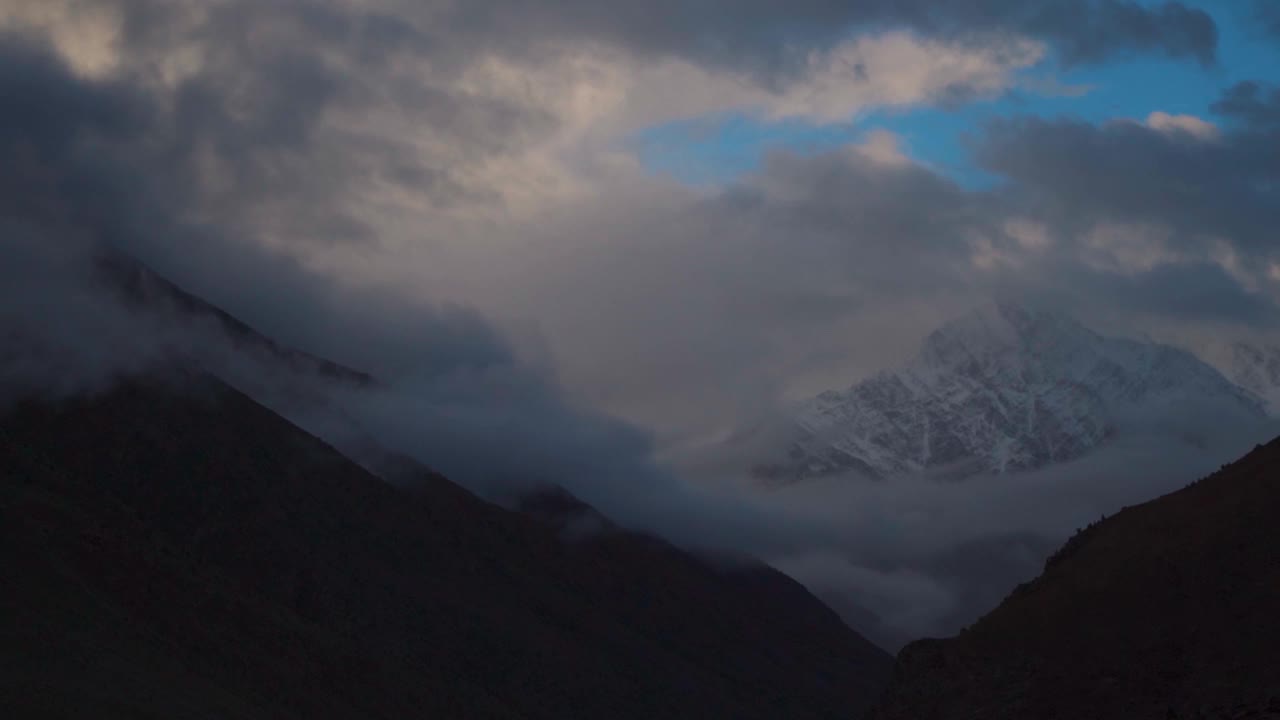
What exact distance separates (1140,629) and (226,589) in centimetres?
9942

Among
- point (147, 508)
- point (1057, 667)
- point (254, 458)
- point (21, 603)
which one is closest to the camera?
point (1057, 667)

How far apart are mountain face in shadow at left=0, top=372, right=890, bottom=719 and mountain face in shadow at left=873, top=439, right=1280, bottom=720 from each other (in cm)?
5875

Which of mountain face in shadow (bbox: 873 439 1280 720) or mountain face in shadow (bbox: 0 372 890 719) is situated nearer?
mountain face in shadow (bbox: 873 439 1280 720)

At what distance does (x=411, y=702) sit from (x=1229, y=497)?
343 ft

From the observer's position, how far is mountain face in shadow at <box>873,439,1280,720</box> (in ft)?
178

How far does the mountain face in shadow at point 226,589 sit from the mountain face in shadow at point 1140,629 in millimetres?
58747

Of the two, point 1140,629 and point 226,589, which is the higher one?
point 1140,629

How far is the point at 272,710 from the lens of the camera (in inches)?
4791

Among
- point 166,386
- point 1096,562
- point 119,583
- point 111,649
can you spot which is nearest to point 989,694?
point 1096,562

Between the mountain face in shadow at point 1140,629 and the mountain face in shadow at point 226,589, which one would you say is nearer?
Answer: the mountain face in shadow at point 1140,629

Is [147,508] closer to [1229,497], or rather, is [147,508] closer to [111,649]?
[111,649]

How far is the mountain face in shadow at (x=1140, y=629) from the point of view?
2132 inches

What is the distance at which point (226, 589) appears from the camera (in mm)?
138875

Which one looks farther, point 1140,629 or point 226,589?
point 226,589
